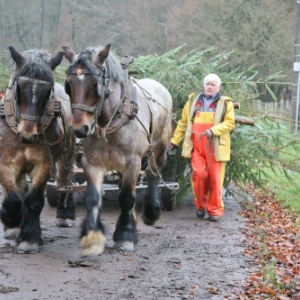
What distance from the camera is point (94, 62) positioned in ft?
25.4

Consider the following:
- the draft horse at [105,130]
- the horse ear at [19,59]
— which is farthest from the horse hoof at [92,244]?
the horse ear at [19,59]

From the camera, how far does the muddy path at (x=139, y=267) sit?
21.5 feet

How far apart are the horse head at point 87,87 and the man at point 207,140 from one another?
126 inches

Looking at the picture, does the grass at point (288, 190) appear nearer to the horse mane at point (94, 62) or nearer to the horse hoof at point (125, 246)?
the horse hoof at point (125, 246)

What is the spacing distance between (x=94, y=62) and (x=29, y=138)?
0.97 m

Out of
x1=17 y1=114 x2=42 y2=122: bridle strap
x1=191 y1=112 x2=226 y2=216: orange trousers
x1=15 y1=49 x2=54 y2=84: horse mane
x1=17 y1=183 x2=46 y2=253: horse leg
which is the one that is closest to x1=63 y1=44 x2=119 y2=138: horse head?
x1=15 y1=49 x2=54 y2=84: horse mane

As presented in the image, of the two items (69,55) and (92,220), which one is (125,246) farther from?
(69,55)

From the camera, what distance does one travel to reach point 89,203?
8016 millimetres

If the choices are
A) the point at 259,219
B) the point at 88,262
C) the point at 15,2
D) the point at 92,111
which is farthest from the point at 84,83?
the point at 15,2

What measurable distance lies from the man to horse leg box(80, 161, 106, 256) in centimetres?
290

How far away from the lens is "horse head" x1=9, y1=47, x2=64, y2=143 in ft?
25.1

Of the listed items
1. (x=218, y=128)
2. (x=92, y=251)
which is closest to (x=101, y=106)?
(x=92, y=251)

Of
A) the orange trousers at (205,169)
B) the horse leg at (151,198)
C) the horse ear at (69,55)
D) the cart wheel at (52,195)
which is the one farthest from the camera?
the cart wheel at (52,195)

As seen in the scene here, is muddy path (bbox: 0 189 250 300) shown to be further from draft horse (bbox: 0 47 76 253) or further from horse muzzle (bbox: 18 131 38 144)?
horse muzzle (bbox: 18 131 38 144)
